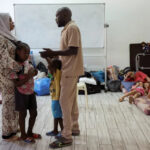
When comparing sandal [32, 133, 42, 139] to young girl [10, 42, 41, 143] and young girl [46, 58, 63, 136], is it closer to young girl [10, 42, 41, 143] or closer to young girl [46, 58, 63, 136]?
young girl [10, 42, 41, 143]

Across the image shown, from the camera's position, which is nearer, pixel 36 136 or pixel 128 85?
pixel 36 136

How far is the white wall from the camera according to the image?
5.13 meters

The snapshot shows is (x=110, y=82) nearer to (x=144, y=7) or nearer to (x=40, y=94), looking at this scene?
(x=40, y=94)

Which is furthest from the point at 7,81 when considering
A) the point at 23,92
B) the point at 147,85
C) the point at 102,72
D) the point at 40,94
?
the point at 102,72

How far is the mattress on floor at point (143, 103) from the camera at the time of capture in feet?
10.8

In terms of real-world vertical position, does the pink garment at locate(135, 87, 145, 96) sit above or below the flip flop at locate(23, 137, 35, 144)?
above

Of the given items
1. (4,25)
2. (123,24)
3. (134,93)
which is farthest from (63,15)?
(123,24)

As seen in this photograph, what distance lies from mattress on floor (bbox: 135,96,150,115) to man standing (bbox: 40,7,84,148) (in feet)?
4.44

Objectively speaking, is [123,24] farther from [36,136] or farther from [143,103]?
[36,136]

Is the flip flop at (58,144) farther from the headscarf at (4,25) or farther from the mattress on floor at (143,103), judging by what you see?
the mattress on floor at (143,103)

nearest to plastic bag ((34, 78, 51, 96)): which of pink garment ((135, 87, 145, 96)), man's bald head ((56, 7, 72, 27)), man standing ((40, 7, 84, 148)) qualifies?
pink garment ((135, 87, 145, 96))

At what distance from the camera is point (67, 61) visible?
225 centimetres

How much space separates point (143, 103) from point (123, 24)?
230 cm

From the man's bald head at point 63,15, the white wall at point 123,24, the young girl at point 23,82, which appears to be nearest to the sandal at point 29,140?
the young girl at point 23,82
